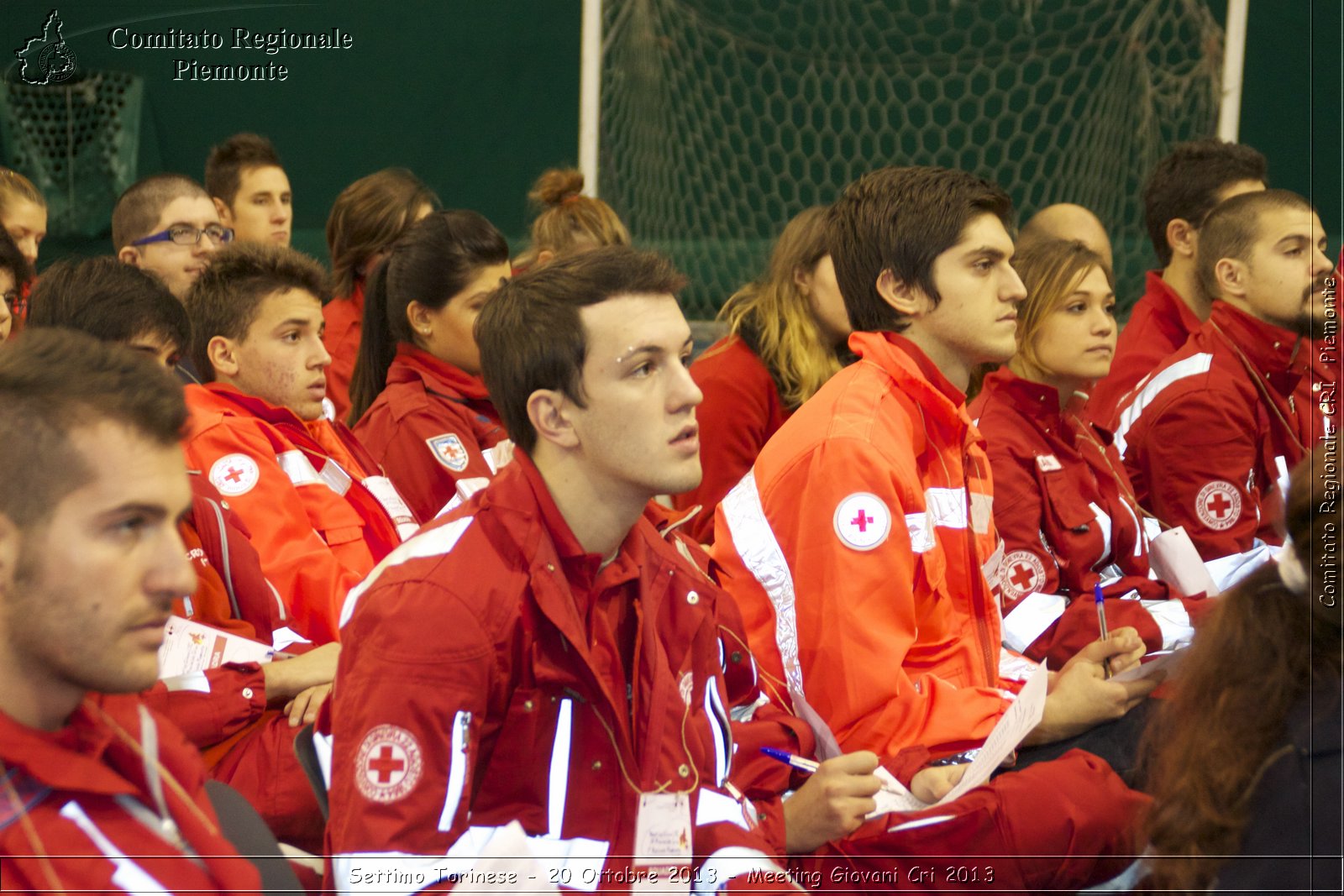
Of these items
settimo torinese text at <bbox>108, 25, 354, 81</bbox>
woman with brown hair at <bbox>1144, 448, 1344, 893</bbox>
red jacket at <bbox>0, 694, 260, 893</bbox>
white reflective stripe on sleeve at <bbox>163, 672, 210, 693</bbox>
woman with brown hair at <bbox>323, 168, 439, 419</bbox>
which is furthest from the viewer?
settimo torinese text at <bbox>108, 25, 354, 81</bbox>

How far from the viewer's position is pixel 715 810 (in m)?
1.84

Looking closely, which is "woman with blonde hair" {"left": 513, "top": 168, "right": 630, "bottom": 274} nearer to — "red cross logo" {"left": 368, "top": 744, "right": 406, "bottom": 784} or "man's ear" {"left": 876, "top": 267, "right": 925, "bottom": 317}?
"man's ear" {"left": 876, "top": 267, "right": 925, "bottom": 317}

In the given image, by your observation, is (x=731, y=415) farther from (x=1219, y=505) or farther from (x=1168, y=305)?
(x=1168, y=305)

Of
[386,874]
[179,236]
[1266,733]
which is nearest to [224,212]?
[179,236]

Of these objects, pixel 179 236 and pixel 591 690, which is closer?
pixel 591 690

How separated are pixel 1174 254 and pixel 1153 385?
1.13 meters

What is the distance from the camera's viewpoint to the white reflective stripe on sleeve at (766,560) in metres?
2.29

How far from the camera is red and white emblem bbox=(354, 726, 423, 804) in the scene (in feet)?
5.00

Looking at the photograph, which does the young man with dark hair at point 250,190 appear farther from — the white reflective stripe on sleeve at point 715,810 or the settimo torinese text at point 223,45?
the white reflective stripe on sleeve at point 715,810

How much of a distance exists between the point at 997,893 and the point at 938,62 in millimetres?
5110

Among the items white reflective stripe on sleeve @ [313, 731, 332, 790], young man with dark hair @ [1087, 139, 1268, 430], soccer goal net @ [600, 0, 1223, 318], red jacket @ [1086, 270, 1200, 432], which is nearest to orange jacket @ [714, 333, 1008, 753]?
white reflective stripe on sleeve @ [313, 731, 332, 790]

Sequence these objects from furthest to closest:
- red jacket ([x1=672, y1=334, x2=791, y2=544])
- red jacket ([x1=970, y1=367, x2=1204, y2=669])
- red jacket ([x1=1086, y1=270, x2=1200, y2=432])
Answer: red jacket ([x1=1086, y1=270, x2=1200, y2=432])
red jacket ([x1=672, y1=334, x2=791, y2=544])
red jacket ([x1=970, y1=367, x2=1204, y2=669])

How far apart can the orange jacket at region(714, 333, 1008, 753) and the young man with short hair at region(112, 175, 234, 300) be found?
2.48 m

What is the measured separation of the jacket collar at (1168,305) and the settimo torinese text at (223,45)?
3.93 meters
